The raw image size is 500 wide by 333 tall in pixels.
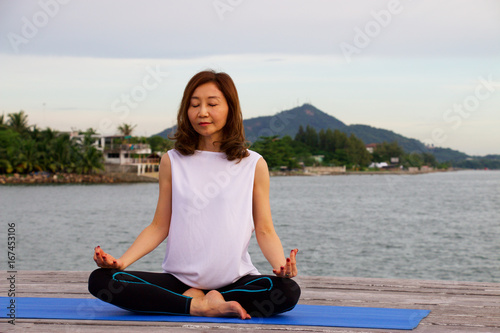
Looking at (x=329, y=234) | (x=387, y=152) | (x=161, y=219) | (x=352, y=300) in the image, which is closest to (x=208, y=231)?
(x=161, y=219)

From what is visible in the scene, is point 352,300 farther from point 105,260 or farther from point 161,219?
point 105,260

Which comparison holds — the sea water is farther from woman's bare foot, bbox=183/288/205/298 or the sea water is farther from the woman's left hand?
the woman's left hand

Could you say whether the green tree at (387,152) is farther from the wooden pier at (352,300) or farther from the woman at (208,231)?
the woman at (208,231)

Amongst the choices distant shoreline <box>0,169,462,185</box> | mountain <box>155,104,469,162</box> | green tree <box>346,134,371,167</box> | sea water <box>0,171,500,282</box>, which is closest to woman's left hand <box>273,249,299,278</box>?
sea water <box>0,171,500,282</box>

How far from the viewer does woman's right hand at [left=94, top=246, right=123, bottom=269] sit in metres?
2.04

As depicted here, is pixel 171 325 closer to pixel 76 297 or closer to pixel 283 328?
pixel 283 328

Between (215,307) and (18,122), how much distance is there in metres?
56.9

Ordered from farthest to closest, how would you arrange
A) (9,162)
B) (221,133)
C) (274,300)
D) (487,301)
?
(9,162) → (487,301) → (221,133) → (274,300)

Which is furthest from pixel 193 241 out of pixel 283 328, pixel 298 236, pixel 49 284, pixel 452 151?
pixel 452 151

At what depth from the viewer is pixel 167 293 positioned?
87.8 inches

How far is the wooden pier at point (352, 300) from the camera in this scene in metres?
2.04

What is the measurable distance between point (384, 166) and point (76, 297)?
111144mm

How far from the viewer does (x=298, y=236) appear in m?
22.2

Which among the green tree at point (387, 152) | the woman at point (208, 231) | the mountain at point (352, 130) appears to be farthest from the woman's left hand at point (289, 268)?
the green tree at point (387, 152)
